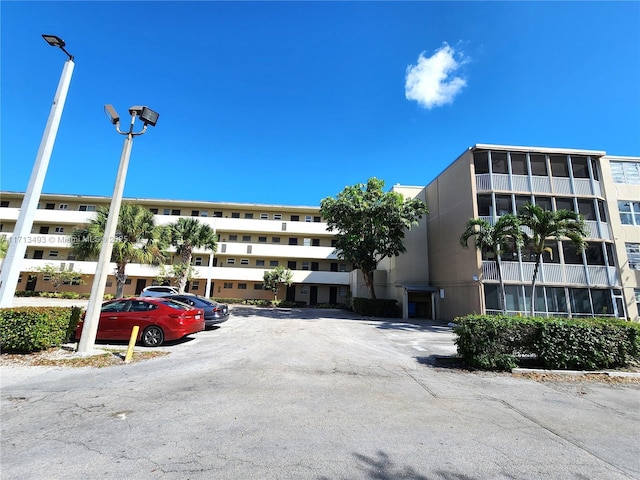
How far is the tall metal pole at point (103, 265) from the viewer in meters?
7.95

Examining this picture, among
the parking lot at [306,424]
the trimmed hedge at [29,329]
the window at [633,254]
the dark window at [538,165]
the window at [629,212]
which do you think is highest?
the dark window at [538,165]

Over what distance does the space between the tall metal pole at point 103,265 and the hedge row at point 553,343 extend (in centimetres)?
1001

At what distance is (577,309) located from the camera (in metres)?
17.9

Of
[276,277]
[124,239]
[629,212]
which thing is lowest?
[276,277]

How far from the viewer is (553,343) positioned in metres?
7.54

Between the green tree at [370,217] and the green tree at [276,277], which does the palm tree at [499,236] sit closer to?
the green tree at [370,217]

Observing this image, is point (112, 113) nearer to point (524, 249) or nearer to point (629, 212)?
point (524, 249)

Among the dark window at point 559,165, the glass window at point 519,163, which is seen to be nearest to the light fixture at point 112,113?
the glass window at point 519,163

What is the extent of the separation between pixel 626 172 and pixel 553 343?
21.6m

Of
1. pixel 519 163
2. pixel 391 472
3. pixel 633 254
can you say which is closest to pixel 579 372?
pixel 391 472

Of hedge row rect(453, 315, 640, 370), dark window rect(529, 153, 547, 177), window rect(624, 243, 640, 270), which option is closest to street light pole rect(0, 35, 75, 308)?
hedge row rect(453, 315, 640, 370)

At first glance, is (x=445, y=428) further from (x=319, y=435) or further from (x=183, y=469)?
(x=183, y=469)

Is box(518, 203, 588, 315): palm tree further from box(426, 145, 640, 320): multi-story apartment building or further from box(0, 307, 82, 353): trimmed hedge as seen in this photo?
box(0, 307, 82, 353): trimmed hedge

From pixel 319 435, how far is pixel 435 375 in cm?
435
